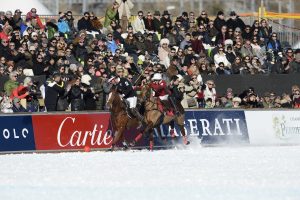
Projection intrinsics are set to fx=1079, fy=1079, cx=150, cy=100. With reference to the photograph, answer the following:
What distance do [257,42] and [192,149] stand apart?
6.77 meters

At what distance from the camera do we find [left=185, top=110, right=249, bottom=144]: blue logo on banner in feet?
95.6

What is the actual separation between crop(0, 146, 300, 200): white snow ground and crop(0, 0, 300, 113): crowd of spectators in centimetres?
218

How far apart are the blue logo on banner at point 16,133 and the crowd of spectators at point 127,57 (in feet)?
1.44

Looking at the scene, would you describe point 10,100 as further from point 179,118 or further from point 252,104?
point 252,104

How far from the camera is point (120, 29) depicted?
31641 mm

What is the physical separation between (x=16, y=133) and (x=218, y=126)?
588cm

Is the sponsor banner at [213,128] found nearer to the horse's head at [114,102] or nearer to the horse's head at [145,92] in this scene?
the horse's head at [145,92]

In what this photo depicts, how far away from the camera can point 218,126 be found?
2936 cm

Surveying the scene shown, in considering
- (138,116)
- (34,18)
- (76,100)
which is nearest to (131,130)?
(138,116)

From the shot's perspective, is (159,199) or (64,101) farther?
(64,101)

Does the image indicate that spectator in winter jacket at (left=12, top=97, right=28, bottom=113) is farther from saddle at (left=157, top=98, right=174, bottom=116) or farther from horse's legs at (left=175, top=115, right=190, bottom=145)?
horse's legs at (left=175, top=115, right=190, bottom=145)

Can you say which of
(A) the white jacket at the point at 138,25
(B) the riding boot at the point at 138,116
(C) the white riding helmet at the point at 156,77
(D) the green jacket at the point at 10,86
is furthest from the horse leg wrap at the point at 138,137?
(A) the white jacket at the point at 138,25

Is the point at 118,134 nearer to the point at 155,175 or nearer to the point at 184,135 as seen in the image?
the point at 184,135

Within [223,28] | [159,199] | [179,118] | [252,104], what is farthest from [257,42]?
[159,199]
